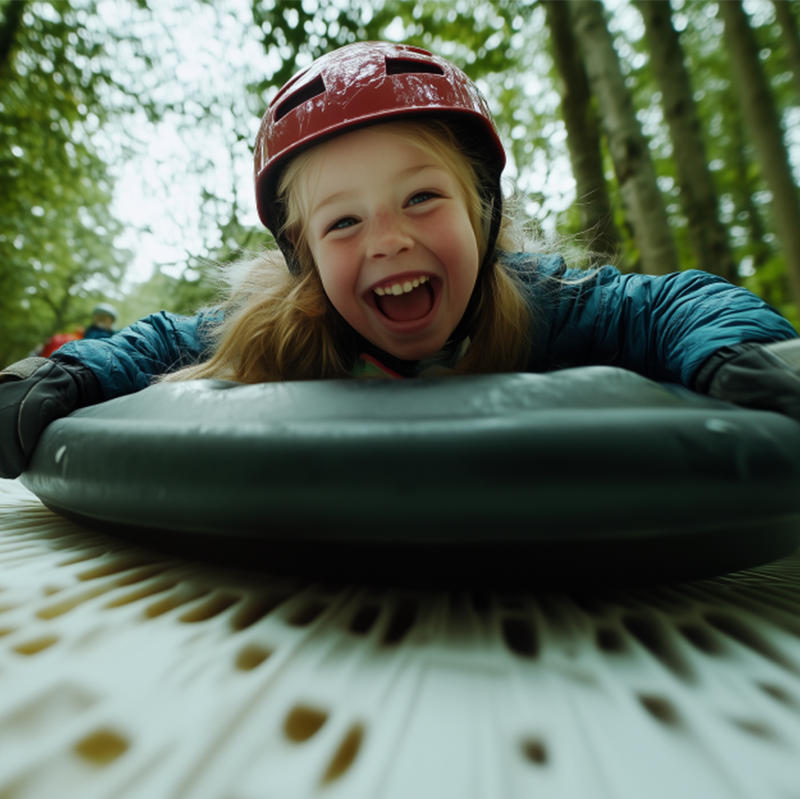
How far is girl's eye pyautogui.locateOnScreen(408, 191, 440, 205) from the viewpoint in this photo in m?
0.96

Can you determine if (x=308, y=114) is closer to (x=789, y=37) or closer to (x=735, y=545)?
(x=735, y=545)

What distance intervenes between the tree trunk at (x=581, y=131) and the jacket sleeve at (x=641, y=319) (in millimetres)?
2277

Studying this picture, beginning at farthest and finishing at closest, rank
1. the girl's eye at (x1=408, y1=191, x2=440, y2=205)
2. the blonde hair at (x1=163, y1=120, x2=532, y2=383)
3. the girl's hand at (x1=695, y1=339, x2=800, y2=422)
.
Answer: the blonde hair at (x1=163, y1=120, x2=532, y2=383)
the girl's eye at (x1=408, y1=191, x2=440, y2=205)
the girl's hand at (x1=695, y1=339, x2=800, y2=422)

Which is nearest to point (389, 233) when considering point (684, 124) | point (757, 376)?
point (757, 376)

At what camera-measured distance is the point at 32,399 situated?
0.77 metres

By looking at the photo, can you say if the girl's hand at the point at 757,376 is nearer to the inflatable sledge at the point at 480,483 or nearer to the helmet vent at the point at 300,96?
the inflatable sledge at the point at 480,483

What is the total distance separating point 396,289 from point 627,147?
2.55 metres

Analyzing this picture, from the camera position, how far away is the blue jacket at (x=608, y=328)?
0.73 m

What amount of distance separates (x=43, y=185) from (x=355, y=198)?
22.2ft

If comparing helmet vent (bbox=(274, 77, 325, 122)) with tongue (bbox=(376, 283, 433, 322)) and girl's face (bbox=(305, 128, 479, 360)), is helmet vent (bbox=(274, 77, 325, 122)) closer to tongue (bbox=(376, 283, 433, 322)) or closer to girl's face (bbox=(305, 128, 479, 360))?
girl's face (bbox=(305, 128, 479, 360))

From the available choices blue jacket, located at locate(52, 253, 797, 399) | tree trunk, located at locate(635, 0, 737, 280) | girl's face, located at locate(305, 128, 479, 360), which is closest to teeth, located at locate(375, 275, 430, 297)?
girl's face, located at locate(305, 128, 479, 360)

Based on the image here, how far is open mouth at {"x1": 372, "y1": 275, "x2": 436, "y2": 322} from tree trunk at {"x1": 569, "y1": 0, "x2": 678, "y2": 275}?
2.13m

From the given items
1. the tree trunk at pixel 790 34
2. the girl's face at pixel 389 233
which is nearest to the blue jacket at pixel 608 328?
the girl's face at pixel 389 233

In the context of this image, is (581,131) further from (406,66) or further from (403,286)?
(403,286)
